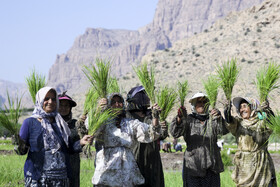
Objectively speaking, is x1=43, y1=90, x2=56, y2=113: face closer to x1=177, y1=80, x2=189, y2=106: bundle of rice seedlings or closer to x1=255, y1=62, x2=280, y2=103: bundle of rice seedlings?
x1=177, y1=80, x2=189, y2=106: bundle of rice seedlings

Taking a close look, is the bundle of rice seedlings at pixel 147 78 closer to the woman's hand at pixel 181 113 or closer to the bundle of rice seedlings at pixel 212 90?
the woman's hand at pixel 181 113

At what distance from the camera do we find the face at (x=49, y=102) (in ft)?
14.5

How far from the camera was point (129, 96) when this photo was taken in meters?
5.64

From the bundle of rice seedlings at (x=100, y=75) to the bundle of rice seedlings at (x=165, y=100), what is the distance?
60 centimetres

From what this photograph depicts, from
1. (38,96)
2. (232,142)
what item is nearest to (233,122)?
(38,96)

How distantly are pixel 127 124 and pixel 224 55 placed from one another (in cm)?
6356

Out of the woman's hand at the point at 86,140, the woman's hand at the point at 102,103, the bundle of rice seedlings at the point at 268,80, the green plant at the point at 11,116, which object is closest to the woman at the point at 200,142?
the bundle of rice seedlings at the point at 268,80

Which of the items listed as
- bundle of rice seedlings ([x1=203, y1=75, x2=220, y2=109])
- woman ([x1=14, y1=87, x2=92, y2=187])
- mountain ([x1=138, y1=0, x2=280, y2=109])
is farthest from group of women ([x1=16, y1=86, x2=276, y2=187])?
mountain ([x1=138, y1=0, x2=280, y2=109])

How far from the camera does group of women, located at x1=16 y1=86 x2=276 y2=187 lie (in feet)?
14.2

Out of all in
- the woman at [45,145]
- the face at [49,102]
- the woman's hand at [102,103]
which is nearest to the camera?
the woman at [45,145]

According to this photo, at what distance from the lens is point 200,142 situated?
222 inches

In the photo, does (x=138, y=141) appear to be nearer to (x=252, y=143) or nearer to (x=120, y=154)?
(x=120, y=154)

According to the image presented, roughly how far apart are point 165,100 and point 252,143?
4.64 ft

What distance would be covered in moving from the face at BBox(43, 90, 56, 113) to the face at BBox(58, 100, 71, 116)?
1283 millimetres
